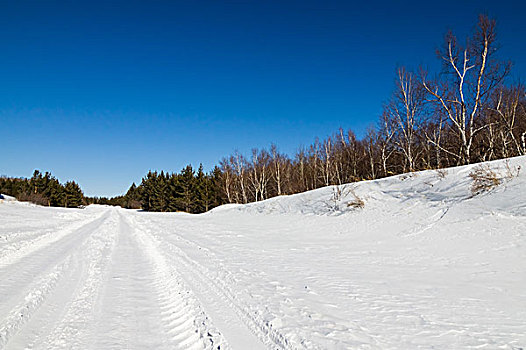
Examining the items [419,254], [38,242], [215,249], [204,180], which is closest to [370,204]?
[419,254]

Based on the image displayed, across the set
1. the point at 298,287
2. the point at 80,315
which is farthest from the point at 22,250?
the point at 298,287

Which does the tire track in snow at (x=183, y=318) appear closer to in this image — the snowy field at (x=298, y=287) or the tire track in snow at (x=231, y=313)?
the snowy field at (x=298, y=287)

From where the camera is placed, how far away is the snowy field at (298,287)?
289cm

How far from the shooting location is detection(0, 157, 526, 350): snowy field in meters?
2.89

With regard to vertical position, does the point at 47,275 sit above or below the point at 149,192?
below

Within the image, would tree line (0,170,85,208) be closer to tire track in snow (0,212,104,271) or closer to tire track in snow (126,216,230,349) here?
tire track in snow (0,212,104,271)

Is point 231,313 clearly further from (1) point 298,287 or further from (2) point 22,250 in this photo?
(2) point 22,250

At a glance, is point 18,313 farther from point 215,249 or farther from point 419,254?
point 419,254

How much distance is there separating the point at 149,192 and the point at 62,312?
64.8 metres

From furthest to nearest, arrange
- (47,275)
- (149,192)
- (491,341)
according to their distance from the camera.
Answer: (149,192) < (47,275) < (491,341)

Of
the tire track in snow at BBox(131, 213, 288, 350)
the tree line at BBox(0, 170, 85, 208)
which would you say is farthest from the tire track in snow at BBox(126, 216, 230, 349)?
the tree line at BBox(0, 170, 85, 208)

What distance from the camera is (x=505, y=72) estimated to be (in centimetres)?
1423

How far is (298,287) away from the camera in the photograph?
4.55 metres

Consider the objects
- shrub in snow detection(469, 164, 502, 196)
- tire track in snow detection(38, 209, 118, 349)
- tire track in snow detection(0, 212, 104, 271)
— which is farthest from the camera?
shrub in snow detection(469, 164, 502, 196)
